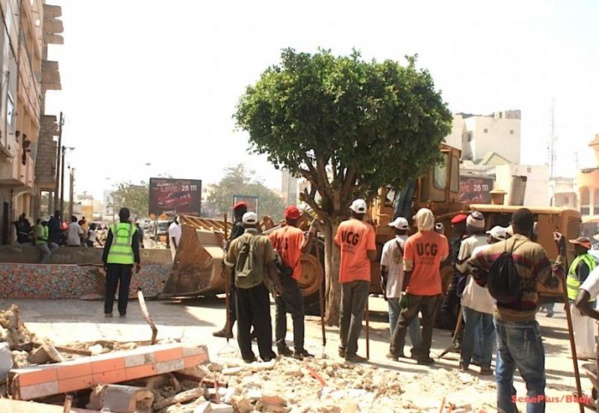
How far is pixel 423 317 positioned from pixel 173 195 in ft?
137

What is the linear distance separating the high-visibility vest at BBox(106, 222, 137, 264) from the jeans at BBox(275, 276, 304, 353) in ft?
10.9

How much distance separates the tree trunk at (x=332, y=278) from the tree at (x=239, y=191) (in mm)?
67920

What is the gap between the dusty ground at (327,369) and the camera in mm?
5613

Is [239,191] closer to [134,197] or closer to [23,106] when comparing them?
[134,197]

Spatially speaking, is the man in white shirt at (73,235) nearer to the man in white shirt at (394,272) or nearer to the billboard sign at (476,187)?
the man in white shirt at (394,272)

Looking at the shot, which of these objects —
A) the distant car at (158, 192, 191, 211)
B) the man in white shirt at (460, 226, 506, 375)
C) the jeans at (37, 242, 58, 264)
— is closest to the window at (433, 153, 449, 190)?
the man in white shirt at (460, 226, 506, 375)

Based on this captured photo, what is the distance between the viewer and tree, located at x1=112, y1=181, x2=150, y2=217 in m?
71.1

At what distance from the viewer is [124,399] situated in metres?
4.81

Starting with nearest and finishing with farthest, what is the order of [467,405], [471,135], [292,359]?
[467,405]
[292,359]
[471,135]

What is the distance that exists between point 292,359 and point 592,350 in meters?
4.03

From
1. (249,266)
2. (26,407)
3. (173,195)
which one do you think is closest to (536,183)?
(173,195)

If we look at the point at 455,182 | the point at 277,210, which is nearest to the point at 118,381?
the point at 455,182

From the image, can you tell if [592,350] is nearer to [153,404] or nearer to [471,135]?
[153,404]

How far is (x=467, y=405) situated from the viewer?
5.45m
